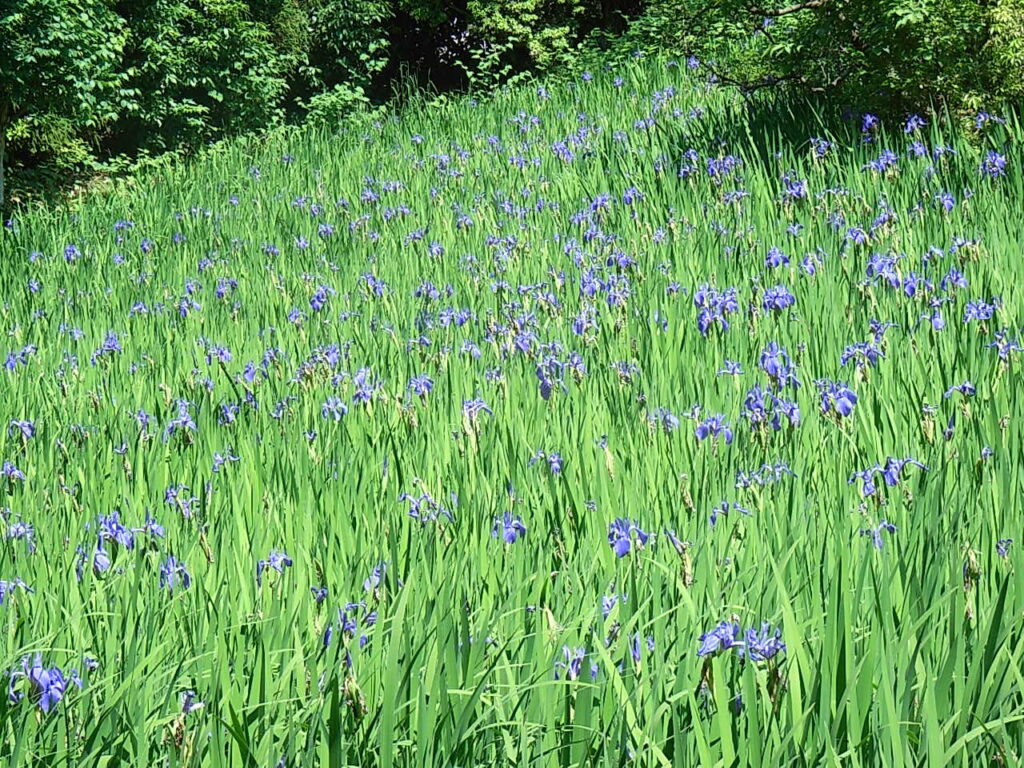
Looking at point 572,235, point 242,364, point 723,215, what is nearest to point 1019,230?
point 723,215

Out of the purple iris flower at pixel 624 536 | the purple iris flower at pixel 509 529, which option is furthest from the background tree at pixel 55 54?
the purple iris flower at pixel 624 536

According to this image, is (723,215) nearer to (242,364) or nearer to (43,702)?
(242,364)

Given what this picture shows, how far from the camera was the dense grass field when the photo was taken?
1.53 metres

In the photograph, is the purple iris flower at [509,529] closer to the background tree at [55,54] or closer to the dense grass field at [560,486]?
the dense grass field at [560,486]

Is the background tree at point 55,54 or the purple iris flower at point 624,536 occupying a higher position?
the background tree at point 55,54

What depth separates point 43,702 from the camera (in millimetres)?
1529

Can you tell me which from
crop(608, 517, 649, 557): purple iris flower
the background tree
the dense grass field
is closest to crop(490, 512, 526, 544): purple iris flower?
the dense grass field

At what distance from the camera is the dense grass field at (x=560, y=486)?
1525 millimetres

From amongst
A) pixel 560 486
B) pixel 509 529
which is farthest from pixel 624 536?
pixel 560 486

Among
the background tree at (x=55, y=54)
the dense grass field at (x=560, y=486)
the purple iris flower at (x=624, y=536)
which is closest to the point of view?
the dense grass field at (x=560, y=486)

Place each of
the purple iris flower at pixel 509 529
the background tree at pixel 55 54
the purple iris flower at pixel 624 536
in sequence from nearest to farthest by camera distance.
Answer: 1. the purple iris flower at pixel 624 536
2. the purple iris flower at pixel 509 529
3. the background tree at pixel 55 54

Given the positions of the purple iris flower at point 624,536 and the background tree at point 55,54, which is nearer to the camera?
the purple iris flower at point 624,536

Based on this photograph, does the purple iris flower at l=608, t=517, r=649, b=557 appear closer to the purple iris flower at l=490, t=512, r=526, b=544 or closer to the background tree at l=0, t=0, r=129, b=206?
the purple iris flower at l=490, t=512, r=526, b=544

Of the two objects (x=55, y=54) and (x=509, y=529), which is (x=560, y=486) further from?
(x=55, y=54)
